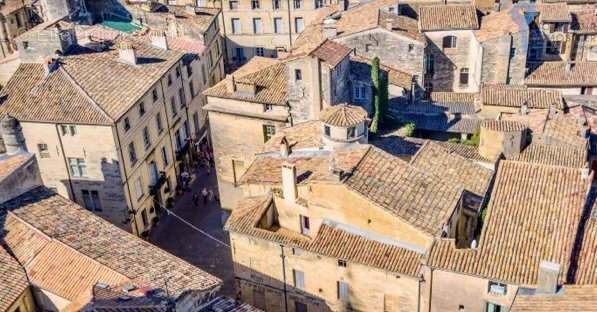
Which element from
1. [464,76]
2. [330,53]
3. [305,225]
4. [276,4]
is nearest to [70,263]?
[305,225]

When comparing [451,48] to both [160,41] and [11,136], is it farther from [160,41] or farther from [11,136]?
[11,136]

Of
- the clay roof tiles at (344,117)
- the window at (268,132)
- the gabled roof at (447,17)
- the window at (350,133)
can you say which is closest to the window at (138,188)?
the window at (268,132)

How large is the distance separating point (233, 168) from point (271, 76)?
8002 millimetres

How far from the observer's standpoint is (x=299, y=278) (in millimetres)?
40719

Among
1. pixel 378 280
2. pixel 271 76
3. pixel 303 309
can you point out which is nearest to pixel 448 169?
pixel 378 280

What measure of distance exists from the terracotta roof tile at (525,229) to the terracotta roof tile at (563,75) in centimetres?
2309

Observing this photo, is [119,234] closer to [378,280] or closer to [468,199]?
[378,280]

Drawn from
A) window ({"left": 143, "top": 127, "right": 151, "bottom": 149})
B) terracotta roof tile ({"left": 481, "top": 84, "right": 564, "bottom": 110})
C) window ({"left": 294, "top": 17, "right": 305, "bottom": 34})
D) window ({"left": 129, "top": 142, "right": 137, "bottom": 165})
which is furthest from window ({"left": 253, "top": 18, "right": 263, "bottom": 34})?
window ({"left": 129, "top": 142, "right": 137, "bottom": 165})

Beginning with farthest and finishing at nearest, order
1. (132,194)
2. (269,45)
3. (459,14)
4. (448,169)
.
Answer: (269,45) < (459,14) < (132,194) < (448,169)

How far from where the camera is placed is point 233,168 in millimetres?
53875

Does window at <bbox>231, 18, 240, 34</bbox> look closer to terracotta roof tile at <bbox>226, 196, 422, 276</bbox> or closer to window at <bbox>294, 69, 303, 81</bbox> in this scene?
window at <bbox>294, 69, 303, 81</bbox>

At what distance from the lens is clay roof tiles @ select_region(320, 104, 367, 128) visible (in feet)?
136

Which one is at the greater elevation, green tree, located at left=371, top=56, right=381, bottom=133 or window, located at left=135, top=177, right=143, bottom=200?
green tree, located at left=371, top=56, right=381, bottom=133

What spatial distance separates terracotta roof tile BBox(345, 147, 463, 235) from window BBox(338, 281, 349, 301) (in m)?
5.52
